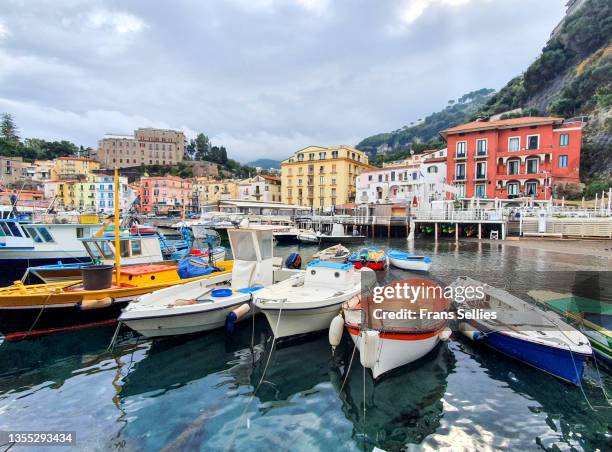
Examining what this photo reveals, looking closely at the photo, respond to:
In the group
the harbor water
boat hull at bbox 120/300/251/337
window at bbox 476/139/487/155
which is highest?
window at bbox 476/139/487/155

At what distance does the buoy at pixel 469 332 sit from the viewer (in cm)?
855

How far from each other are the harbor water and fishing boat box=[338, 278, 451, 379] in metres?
0.40

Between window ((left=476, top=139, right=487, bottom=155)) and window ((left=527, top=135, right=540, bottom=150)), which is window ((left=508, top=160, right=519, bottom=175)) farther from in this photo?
window ((left=476, top=139, right=487, bottom=155))

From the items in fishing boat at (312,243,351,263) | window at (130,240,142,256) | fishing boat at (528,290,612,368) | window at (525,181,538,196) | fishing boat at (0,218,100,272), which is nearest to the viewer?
fishing boat at (528,290,612,368)

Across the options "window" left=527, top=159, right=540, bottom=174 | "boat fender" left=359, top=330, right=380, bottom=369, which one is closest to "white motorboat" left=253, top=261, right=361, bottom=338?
"boat fender" left=359, top=330, right=380, bottom=369

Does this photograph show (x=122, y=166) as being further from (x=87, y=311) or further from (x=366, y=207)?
(x=87, y=311)

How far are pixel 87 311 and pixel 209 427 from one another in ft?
21.8

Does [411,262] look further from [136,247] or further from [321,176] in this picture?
[321,176]

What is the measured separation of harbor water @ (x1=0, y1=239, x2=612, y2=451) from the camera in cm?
553

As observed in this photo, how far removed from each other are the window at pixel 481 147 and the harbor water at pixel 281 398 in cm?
4390

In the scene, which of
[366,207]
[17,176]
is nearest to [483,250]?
[366,207]

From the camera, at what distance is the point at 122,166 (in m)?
118

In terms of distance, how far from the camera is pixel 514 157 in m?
44.2

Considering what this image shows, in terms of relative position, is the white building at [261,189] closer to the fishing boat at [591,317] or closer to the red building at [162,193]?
the red building at [162,193]
